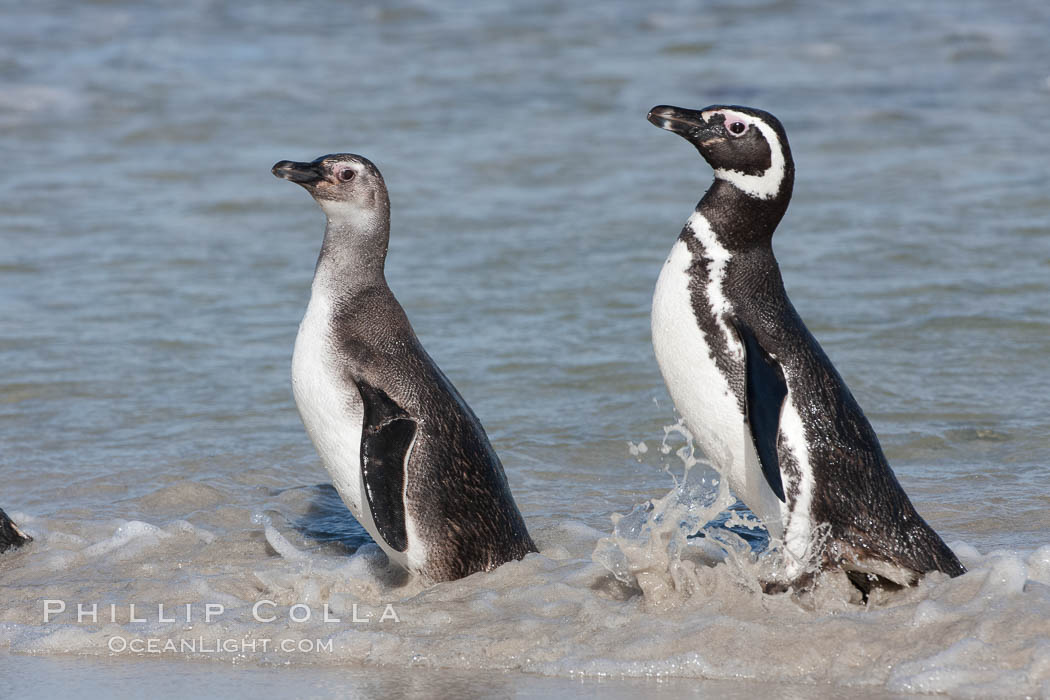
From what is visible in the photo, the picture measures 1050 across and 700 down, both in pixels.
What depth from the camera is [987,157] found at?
11609mm

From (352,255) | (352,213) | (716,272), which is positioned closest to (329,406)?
(352,255)

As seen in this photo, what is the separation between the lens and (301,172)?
4.85 m

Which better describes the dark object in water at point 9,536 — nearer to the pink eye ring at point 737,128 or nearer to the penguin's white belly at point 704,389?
the penguin's white belly at point 704,389

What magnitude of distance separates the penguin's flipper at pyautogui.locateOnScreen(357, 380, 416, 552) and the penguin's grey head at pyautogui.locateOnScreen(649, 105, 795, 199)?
1265 mm

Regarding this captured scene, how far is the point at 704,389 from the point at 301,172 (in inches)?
61.1

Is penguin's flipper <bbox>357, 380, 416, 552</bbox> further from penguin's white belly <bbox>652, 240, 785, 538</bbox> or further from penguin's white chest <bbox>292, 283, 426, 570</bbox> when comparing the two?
penguin's white belly <bbox>652, 240, 785, 538</bbox>

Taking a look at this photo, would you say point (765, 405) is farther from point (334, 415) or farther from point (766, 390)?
point (334, 415)

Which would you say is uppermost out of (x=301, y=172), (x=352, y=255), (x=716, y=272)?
(x=301, y=172)

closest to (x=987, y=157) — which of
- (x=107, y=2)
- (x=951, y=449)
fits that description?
(x=951, y=449)

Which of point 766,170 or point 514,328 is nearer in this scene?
point 766,170

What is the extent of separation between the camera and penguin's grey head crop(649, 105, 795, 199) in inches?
175

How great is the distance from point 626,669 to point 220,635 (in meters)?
1.20

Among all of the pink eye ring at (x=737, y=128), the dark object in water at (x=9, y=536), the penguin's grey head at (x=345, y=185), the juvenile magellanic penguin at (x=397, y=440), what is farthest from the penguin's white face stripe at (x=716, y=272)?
the dark object in water at (x=9, y=536)

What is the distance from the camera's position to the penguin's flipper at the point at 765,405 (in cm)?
414
